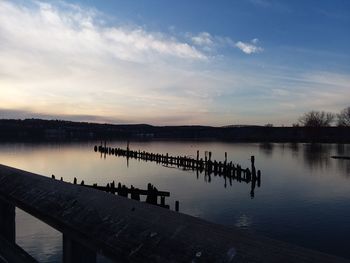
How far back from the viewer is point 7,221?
5496 mm

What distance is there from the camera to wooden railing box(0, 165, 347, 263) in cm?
262

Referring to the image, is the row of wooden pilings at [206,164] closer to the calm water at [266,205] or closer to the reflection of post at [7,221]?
the calm water at [266,205]

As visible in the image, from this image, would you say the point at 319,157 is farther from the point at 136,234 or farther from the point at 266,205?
the point at 136,234

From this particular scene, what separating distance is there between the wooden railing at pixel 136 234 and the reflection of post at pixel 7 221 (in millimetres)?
913

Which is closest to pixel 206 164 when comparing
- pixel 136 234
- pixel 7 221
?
pixel 7 221

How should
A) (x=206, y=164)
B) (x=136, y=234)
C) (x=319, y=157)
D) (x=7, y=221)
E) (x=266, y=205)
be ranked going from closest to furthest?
(x=136, y=234) → (x=7, y=221) → (x=266, y=205) → (x=206, y=164) → (x=319, y=157)

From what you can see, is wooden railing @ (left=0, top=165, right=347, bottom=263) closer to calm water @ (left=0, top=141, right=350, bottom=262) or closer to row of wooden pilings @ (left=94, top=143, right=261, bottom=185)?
calm water @ (left=0, top=141, right=350, bottom=262)

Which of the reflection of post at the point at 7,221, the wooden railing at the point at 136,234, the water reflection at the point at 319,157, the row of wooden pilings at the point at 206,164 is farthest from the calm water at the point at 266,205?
the wooden railing at the point at 136,234

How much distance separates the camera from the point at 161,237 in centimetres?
300

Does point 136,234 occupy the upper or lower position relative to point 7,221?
upper

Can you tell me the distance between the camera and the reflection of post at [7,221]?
5.39 m

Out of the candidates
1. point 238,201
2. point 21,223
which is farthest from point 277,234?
point 21,223

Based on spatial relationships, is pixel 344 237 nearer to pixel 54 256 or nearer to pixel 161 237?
pixel 54 256

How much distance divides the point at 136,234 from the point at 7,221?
3.14 meters
